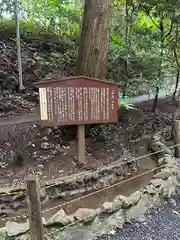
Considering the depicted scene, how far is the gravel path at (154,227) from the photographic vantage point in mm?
2445

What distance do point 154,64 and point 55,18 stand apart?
428 centimetres

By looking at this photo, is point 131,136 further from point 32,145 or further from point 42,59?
point 42,59

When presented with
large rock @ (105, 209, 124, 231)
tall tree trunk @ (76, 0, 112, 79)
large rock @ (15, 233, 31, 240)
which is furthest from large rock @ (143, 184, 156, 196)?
tall tree trunk @ (76, 0, 112, 79)

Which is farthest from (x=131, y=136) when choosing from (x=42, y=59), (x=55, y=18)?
(x=55, y=18)

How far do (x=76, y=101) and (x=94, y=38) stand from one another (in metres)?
1.63

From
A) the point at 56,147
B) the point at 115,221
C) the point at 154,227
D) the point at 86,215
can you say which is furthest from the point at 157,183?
the point at 56,147

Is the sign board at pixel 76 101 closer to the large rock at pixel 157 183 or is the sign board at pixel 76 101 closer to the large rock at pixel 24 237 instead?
the large rock at pixel 157 183

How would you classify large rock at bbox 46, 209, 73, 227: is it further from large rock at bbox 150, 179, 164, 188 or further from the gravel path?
large rock at bbox 150, 179, 164, 188

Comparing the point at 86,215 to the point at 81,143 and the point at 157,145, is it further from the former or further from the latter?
the point at 157,145

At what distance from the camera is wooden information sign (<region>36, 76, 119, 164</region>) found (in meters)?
3.76

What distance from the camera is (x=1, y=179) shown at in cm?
390

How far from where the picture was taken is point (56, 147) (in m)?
4.76

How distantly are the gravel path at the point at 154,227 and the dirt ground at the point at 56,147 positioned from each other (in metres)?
1.60

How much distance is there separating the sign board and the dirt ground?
894 millimetres
